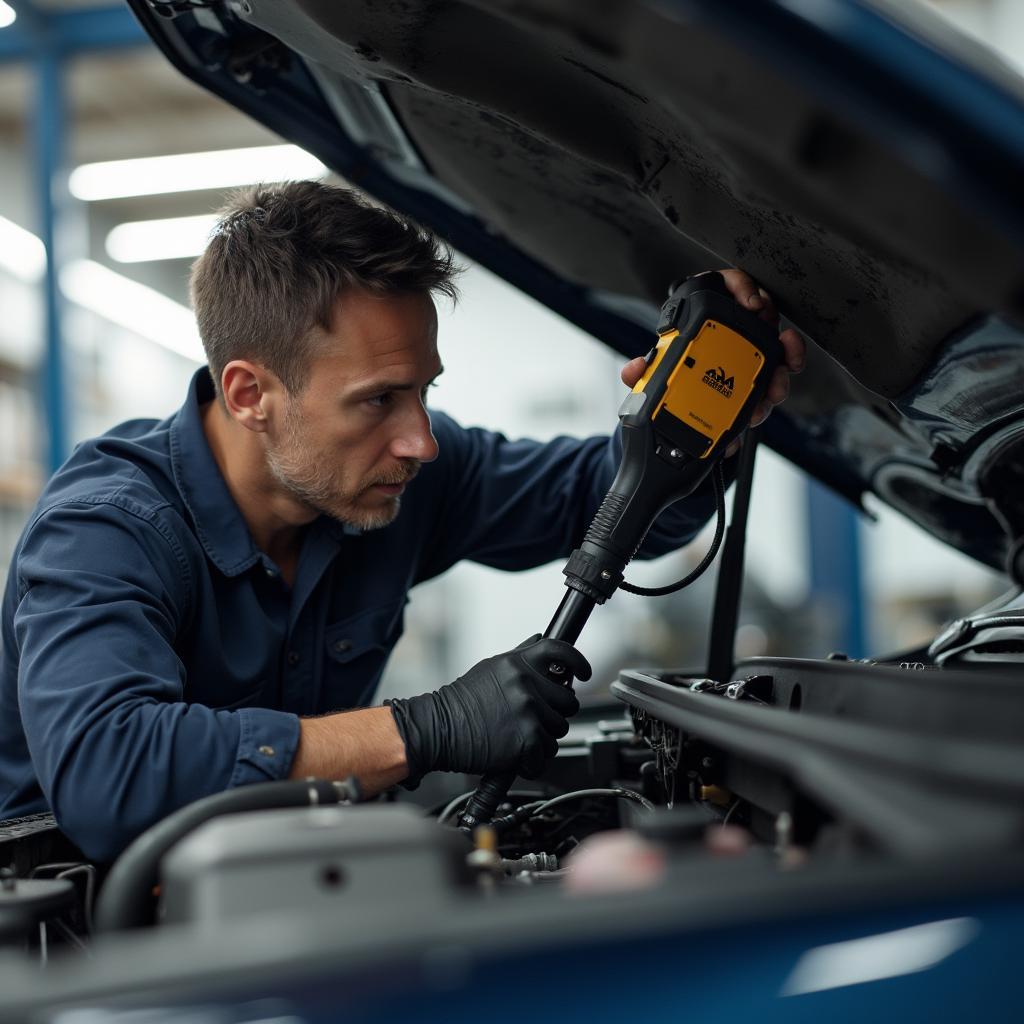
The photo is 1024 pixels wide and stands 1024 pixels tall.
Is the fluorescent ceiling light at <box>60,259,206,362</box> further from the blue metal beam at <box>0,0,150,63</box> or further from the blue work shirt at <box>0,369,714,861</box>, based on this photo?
the blue work shirt at <box>0,369,714,861</box>

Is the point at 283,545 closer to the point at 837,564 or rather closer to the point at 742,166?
the point at 742,166

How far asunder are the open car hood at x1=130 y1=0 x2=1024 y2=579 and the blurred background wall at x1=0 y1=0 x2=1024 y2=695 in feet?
11.2

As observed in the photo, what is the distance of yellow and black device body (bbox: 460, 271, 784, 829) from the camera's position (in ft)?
4.21

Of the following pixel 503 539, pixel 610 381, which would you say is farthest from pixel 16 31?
pixel 503 539

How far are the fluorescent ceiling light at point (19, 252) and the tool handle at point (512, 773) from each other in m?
5.53

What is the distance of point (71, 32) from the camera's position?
15.7 feet

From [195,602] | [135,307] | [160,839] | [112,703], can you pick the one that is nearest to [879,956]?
[160,839]

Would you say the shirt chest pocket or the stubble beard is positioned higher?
the stubble beard

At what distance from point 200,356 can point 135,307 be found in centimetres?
122

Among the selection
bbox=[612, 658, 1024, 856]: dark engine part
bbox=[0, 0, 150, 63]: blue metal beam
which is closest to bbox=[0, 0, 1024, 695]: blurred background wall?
bbox=[0, 0, 150, 63]: blue metal beam

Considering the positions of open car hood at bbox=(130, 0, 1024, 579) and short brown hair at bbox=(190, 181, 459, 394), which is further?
short brown hair at bbox=(190, 181, 459, 394)

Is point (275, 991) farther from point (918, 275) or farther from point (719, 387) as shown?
point (719, 387)

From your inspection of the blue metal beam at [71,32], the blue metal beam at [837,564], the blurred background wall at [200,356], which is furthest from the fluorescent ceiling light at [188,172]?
the blue metal beam at [837,564]

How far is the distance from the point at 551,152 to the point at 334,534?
2.02 feet
